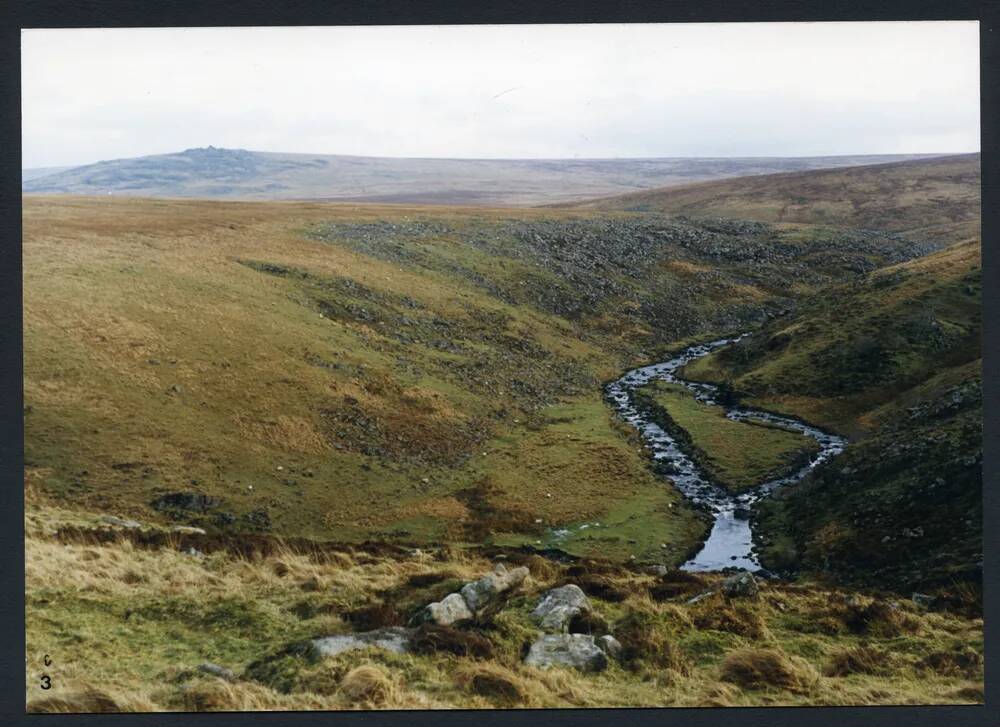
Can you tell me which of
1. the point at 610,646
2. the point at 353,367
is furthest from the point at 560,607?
the point at 353,367

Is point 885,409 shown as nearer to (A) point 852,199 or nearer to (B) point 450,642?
(B) point 450,642

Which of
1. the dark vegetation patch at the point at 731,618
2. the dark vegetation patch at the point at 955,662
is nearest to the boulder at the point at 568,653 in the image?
the dark vegetation patch at the point at 731,618

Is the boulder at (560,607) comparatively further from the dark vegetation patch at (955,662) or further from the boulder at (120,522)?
the boulder at (120,522)

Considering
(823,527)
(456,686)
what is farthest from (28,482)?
(823,527)

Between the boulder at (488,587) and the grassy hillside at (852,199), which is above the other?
the grassy hillside at (852,199)

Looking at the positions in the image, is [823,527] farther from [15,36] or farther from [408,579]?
[15,36]

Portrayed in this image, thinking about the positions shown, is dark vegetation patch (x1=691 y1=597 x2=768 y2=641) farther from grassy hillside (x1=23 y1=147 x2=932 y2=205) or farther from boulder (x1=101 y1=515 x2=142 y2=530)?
grassy hillside (x1=23 y1=147 x2=932 y2=205)
